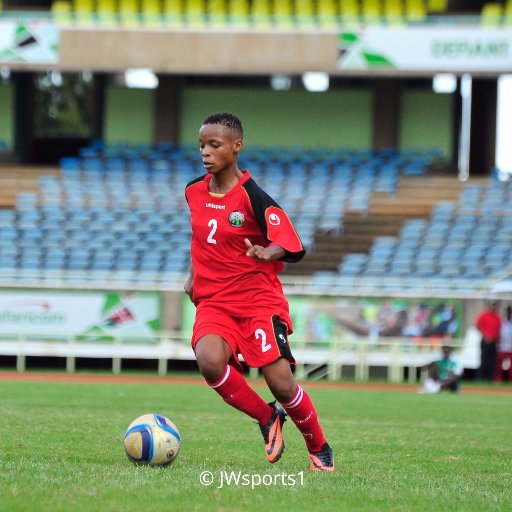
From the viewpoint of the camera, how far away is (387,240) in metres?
30.0

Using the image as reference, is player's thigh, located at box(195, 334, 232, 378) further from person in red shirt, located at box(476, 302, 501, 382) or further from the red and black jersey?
person in red shirt, located at box(476, 302, 501, 382)

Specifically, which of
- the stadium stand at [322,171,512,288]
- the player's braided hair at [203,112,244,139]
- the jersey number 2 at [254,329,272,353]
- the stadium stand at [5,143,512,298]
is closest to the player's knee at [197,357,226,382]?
the jersey number 2 at [254,329,272,353]

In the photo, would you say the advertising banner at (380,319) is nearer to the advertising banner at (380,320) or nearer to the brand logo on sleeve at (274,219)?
the advertising banner at (380,320)

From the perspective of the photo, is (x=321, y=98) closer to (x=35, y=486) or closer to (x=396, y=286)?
(x=396, y=286)

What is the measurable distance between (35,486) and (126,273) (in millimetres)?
21523

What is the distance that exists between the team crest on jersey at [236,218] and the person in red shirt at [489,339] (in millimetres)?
17020

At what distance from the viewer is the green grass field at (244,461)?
6.20 m

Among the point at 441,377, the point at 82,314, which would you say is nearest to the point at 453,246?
the point at 441,377

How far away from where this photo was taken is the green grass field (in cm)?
620

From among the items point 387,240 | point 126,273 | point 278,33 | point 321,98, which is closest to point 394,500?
point 126,273

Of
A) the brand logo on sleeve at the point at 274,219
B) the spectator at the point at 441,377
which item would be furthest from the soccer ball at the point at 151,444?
the spectator at the point at 441,377

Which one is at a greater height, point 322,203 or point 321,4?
point 321,4

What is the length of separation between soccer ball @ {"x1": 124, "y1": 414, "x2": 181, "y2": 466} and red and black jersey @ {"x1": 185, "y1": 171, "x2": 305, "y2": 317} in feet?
2.85

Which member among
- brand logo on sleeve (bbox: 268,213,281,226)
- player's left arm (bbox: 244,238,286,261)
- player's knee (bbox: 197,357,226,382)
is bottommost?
player's knee (bbox: 197,357,226,382)
